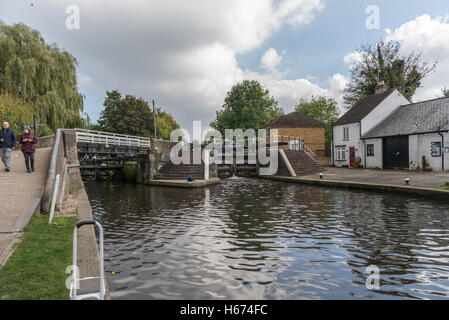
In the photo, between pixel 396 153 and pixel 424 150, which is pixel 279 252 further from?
pixel 396 153

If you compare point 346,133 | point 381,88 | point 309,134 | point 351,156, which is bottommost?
point 351,156

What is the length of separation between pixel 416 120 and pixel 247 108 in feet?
100

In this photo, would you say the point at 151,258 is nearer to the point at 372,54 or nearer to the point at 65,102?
the point at 65,102

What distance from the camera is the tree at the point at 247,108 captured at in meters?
55.2

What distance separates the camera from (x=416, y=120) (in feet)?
95.0

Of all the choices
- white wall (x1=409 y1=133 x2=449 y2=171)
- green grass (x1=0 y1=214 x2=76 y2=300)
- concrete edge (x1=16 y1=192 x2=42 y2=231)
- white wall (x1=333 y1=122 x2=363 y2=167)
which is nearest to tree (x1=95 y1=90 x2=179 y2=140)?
white wall (x1=333 y1=122 x2=363 y2=167)

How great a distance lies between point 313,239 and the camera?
8.08 meters

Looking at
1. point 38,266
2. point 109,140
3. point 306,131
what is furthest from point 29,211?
point 306,131

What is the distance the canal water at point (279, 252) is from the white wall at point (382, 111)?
22.2 m

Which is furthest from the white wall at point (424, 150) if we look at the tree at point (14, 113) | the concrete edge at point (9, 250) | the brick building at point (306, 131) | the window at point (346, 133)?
the tree at point (14, 113)

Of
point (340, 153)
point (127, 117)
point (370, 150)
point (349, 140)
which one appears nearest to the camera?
point (370, 150)

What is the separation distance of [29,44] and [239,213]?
25.6 metres

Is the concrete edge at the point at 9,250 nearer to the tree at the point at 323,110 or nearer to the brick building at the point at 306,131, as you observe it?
the brick building at the point at 306,131
